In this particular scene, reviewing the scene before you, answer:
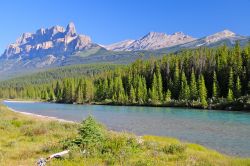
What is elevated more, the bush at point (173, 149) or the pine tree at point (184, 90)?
the pine tree at point (184, 90)

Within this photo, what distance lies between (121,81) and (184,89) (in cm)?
4412

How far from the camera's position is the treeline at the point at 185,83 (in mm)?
104062

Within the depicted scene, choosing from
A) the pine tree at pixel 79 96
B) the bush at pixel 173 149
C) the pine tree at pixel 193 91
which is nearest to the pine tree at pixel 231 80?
the pine tree at pixel 193 91

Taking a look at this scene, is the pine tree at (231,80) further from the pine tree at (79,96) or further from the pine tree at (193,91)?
the pine tree at (79,96)

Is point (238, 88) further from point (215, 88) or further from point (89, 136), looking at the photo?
point (89, 136)

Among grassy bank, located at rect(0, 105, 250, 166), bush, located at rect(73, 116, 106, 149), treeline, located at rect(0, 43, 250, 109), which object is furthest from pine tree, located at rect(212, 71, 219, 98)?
bush, located at rect(73, 116, 106, 149)

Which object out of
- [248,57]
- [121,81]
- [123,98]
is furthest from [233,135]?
[121,81]

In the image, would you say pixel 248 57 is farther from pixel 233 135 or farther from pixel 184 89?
pixel 233 135

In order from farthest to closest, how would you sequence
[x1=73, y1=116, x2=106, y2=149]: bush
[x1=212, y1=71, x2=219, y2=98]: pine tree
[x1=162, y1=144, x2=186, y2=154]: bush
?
[x1=212, y1=71, x2=219, y2=98]: pine tree, [x1=162, y1=144, x2=186, y2=154]: bush, [x1=73, y1=116, x2=106, y2=149]: bush

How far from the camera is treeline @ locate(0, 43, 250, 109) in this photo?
10406 cm

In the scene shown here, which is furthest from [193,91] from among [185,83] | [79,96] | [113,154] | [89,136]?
[113,154]

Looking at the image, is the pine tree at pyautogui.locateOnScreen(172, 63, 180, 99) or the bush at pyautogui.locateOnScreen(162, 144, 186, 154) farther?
the pine tree at pyautogui.locateOnScreen(172, 63, 180, 99)

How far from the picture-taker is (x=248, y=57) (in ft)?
354

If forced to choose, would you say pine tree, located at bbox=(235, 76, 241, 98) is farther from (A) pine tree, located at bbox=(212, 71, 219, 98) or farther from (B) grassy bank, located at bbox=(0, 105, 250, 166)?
(B) grassy bank, located at bbox=(0, 105, 250, 166)
